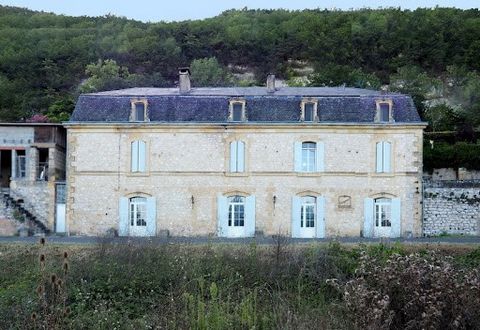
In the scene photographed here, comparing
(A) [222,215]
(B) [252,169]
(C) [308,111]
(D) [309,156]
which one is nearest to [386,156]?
(D) [309,156]

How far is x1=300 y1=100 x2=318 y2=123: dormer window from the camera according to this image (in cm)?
2745

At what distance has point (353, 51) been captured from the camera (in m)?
60.8

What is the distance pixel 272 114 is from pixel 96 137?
6.15 meters

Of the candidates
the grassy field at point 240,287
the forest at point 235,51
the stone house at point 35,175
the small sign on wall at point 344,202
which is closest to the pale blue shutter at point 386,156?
the small sign on wall at point 344,202

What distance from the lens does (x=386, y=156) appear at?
1070 inches

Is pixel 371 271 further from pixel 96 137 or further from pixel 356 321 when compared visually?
pixel 96 137

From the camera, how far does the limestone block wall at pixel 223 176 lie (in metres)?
27.1

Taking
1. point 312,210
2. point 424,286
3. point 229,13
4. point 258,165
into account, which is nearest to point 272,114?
point 258,165

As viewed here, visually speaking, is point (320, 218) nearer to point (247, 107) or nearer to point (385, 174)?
point (385, 174)

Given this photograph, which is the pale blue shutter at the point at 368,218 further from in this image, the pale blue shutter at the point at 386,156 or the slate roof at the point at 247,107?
the slate roof at the point at 247,107

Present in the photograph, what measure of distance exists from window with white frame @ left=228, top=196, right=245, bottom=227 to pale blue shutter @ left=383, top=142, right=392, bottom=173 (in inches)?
196

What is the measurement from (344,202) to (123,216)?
24.9ft

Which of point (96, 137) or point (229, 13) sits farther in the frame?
point (229, 13)

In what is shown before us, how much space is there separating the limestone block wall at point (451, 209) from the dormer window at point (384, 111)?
269 centimetres
